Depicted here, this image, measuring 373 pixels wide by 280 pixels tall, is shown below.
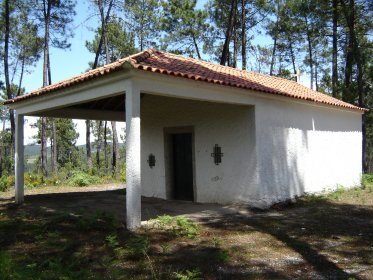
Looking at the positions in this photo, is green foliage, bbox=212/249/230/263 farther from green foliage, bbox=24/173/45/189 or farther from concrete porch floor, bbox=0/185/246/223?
green foliage, bbox=24/173/45/189

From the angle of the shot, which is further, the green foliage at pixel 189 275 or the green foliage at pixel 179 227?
the green foliage at pixel 179 227

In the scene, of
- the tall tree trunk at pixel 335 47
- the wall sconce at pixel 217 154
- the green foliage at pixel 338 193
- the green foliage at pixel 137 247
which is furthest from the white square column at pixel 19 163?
the tall tree trunk at pixel 335 47

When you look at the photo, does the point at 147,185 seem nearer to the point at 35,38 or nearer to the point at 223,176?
the point at 223,176

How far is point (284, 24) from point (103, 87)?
Answer: 22.8m

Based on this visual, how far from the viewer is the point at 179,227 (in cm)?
699

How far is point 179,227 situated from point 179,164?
14.6 feet

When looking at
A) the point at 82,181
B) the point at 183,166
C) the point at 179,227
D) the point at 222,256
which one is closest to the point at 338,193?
the point at 183,166

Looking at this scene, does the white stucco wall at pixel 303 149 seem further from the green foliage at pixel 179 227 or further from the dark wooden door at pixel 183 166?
the green foliage at pixel 179 227

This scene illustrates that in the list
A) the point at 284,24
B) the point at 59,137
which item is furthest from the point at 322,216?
the point at 59,137

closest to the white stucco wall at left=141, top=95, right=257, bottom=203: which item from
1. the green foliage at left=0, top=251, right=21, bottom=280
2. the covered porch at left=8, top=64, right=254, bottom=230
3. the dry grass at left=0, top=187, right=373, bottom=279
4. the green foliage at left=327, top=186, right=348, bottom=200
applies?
the covered porch at left=8, top=64, right=254, bottom=230

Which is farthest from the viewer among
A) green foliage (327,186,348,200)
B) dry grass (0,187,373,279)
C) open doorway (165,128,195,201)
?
green foliage (327,186,348,200)

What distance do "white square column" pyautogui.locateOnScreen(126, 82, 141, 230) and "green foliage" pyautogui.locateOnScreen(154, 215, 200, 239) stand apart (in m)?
0.46

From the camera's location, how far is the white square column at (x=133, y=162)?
680 centimetres

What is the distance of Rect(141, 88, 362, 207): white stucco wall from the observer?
378 inches
